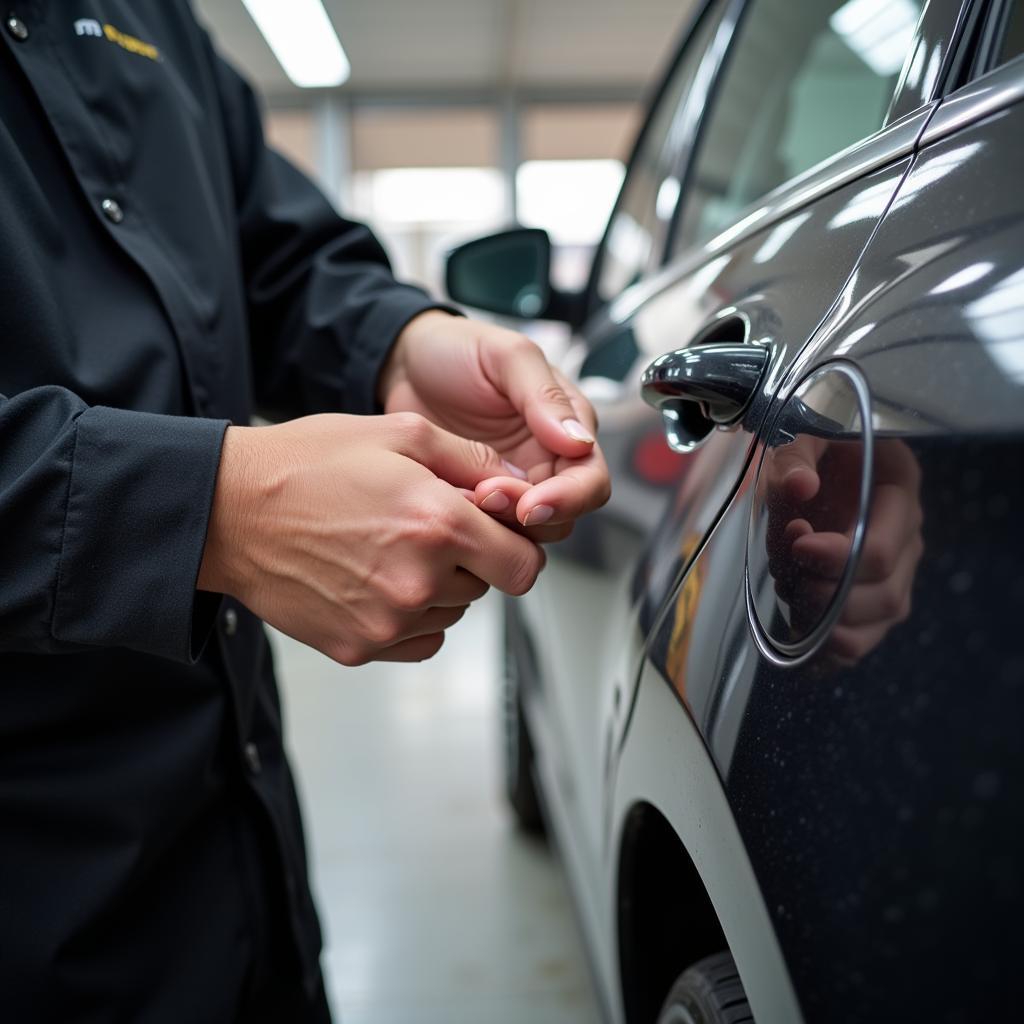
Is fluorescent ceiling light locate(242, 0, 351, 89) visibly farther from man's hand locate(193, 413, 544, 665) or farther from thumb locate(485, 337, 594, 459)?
man's hand locate(193, 413, 544, 665)

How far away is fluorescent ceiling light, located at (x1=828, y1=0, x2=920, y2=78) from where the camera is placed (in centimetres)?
74

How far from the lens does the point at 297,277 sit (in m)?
1.10

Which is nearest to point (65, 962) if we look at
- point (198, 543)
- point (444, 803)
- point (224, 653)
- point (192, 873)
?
point (192, 873)

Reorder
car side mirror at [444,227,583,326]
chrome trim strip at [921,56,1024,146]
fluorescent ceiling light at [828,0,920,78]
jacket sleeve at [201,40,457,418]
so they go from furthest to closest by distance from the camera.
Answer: car side mirror at [444,227,583,326] → jacket sleeve at [201,40,457,418] → fluorescent ceiling light at [828,0,920,78] → chrome trim strip at [921,56,1024,146]

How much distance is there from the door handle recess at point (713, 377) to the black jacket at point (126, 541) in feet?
1.00

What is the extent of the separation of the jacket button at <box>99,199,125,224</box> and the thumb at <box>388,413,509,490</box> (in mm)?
354

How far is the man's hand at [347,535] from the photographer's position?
60cm

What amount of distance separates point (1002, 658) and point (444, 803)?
81.0 inches

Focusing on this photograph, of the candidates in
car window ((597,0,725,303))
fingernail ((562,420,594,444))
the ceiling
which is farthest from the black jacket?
the ceiling

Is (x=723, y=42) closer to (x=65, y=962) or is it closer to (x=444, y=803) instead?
(x=65, y=962)

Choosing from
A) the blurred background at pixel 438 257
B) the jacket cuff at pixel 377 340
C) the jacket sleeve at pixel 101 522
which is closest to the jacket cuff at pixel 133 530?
the jacket sleeve at pixel 101 522

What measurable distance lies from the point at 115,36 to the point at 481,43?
20.6ft

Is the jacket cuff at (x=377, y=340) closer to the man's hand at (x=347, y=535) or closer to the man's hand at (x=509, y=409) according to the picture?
the man's hand at (x=509, y=409)

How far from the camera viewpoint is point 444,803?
2273mm
